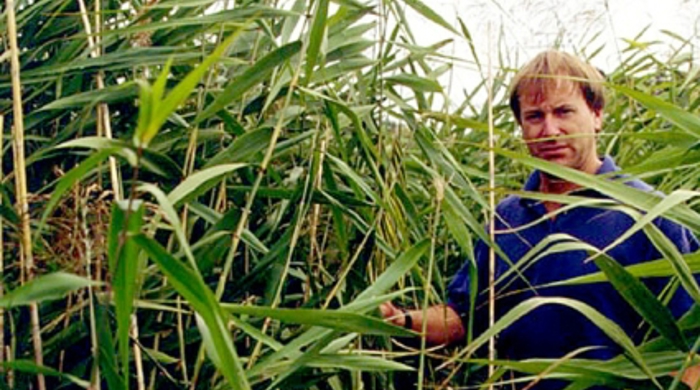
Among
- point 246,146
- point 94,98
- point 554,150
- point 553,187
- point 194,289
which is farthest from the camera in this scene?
point 553,187

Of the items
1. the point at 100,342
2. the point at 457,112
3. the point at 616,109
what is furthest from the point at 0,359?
the point at 616,109

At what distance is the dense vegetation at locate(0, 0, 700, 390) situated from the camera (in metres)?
0.94

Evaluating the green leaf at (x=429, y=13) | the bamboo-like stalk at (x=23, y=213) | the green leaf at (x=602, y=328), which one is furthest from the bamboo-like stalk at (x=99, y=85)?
the green leaf at (x=602, y=328)

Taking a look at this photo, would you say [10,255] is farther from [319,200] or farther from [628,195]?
[628,195]

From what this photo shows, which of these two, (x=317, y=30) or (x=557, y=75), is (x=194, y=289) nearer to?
(x=317, y=30)

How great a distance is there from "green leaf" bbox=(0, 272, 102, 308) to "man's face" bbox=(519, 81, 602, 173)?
89cm

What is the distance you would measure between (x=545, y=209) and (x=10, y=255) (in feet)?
2.68

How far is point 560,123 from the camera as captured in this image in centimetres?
153

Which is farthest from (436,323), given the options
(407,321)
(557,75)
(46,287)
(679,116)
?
(46,287)

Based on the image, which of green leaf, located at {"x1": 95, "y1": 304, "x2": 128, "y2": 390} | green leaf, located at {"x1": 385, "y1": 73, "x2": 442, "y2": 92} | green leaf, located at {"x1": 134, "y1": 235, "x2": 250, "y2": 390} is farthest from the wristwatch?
green leaf, located at {"x1": 134, "y1": 235, "x2": 250, "y2": 390}

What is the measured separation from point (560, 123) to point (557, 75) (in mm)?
79

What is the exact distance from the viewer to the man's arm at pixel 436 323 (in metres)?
1.35

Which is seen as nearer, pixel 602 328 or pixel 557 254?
pixel 602 328

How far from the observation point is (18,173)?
1.01 metres
